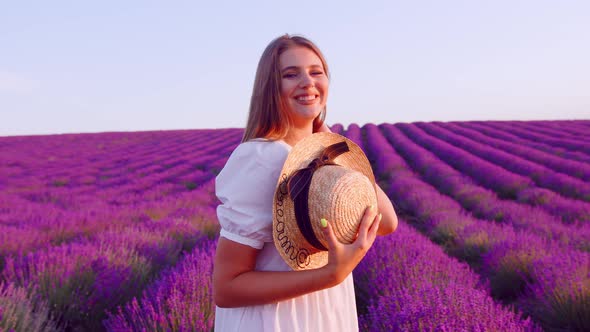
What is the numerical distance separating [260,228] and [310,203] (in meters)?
0.13

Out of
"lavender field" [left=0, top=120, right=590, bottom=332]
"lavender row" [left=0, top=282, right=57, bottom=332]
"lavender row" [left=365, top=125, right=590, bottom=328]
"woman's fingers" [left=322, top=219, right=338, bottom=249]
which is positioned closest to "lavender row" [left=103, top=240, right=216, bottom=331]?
"lavender field" [left=0, top=120, right=590, bottom=332]

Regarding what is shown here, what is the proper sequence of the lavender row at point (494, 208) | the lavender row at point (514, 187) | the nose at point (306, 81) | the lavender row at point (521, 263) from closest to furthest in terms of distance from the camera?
the nose at point (306, 81) → the lavender row at point (521, 263) → the lavender row at point (494, 208) → the lavender row at point (514, 187)

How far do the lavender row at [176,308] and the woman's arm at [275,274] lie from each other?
1.26m

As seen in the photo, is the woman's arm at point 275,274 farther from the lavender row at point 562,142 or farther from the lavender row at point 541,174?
the lavender row at point 562,142

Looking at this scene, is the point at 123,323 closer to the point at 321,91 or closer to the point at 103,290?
the point at 103,290

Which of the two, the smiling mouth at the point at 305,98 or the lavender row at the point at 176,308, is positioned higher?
the smiling mouth at the point at 305,98

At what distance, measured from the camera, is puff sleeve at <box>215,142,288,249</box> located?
96 centimetres

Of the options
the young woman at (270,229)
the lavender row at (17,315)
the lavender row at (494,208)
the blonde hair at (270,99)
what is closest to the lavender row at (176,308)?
the lavender row at (17,315)

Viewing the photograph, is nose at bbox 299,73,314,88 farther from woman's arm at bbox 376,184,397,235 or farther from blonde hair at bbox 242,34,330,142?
woman's arm at bbox 376,184,397,235

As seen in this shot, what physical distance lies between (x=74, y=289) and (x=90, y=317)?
0.23m

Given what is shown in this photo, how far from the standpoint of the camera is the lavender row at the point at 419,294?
1.95 m

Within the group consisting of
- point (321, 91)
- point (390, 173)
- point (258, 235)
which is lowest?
point (390, 173)

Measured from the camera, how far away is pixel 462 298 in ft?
6.91

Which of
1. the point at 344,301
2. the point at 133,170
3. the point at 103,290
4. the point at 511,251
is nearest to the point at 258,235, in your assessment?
the point at 344,301
